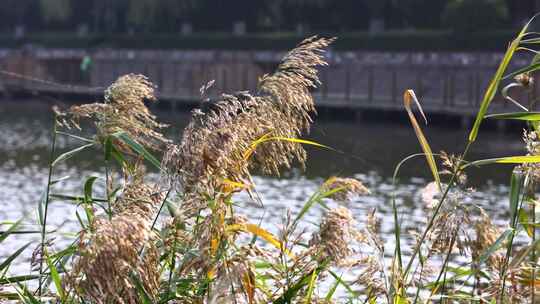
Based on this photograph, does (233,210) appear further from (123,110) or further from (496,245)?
(496,245)

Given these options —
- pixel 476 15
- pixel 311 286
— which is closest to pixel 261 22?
pixel 476 15

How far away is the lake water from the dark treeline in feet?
36.7

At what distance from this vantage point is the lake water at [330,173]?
19.2m

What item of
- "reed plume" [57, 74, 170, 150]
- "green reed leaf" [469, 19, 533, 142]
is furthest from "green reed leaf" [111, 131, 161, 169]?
"green reed leaf" [469, 19, 533, 142]

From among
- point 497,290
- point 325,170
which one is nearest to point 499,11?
point 325,170

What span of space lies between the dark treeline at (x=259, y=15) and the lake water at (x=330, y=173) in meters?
11.2

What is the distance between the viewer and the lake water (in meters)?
19.2

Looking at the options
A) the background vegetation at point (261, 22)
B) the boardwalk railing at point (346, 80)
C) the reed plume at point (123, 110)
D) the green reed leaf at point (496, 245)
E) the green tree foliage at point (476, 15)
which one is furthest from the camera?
the background vegetation at point (261, 22)

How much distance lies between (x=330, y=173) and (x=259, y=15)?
3997 centimetres

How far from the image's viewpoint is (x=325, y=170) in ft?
91.2

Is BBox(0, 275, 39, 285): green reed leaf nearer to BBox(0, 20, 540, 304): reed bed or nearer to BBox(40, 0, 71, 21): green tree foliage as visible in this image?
BBox(0, 20, 540, 304): reed bed

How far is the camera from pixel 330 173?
27.0 m

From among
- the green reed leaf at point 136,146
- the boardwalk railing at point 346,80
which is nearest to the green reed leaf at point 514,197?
the green reed leaf at point 136,146

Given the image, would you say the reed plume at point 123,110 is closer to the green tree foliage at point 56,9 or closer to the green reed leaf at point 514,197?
the green reed leaf at point 514,197
